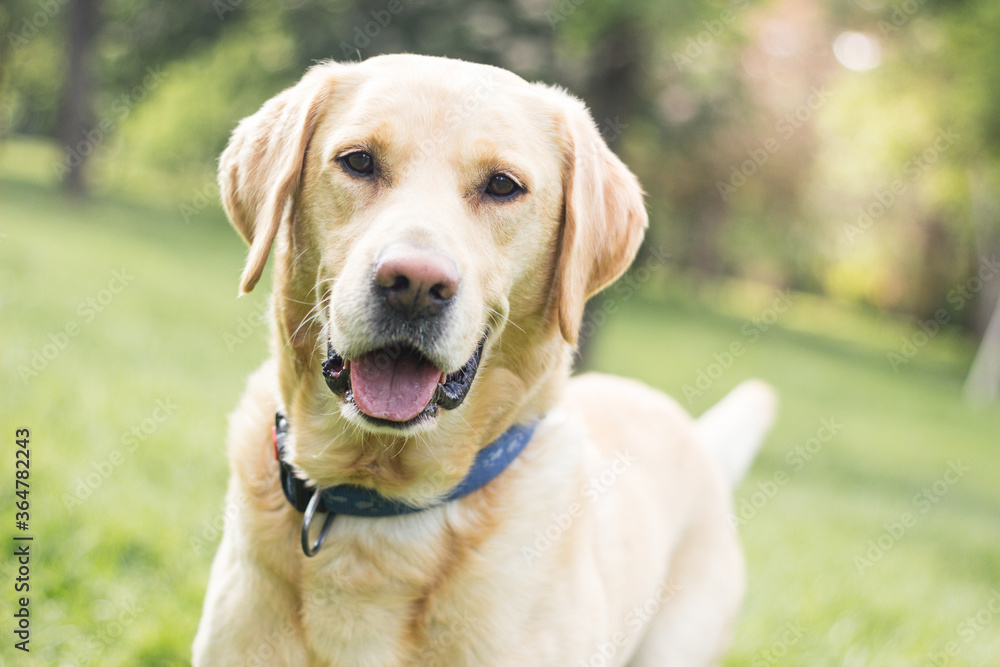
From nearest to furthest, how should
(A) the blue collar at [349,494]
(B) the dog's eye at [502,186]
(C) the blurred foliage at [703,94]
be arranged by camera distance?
(A) the blue collar at [349,494] → (B) the dog's eye at [502,186] → (C) the blurred foliage at [703,94]

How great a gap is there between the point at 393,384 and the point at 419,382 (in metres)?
0.07

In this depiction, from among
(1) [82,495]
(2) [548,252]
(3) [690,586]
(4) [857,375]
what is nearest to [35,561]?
(1) [82,495]

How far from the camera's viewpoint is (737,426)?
13.7ft

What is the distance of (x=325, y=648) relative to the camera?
2.20 m

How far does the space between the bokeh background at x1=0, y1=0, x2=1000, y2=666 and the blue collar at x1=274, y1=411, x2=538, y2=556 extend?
3.75ft

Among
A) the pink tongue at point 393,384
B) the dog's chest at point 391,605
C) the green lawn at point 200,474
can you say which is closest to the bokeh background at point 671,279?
the green lawn at point 200,474

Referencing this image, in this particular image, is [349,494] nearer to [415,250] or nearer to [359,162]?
[415,250]

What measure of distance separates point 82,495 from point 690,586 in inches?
109

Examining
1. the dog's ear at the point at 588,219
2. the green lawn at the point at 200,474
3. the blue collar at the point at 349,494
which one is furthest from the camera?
the green lawn at the point at 200,474

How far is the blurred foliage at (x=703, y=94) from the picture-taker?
12914 millimetres

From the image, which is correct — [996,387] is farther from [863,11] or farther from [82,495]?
[82,495]

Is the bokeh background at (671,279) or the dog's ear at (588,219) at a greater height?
the dog's ear at (588,219)

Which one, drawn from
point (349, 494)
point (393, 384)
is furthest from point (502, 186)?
point (349, 494)

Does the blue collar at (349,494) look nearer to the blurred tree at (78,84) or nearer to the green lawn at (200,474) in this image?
the green lawn at (200,474)
